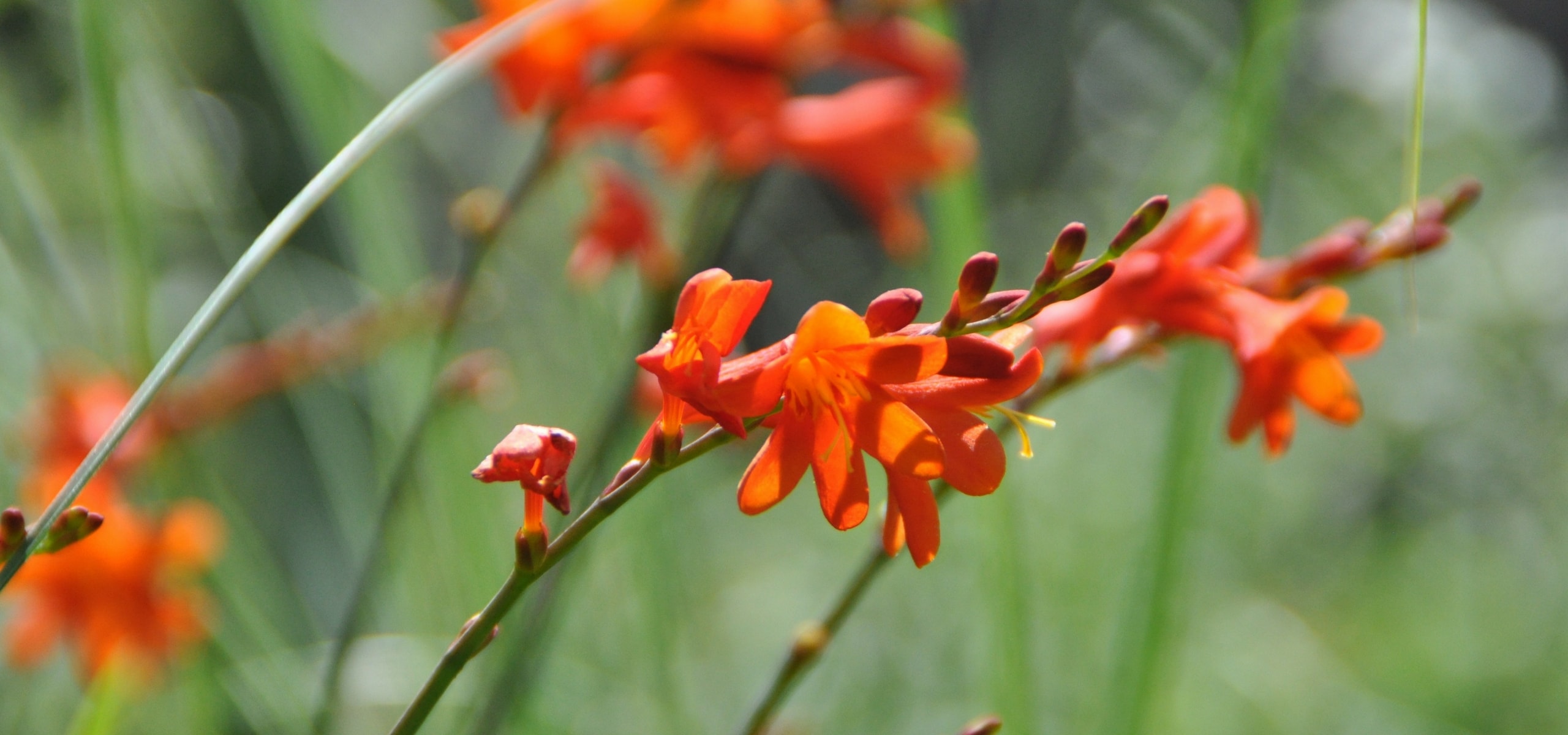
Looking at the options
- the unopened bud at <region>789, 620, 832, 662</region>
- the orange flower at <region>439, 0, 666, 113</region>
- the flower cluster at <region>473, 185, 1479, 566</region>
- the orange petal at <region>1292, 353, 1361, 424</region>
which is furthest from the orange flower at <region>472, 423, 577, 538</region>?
the orange flower at <region>439, 0, 666, 113</region>

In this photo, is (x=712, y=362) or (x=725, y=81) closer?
(x=712, y=362)

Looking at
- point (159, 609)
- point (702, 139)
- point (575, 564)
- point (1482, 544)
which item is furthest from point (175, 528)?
point (1482, 544)

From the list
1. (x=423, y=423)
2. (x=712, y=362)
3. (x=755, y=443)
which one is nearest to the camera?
(x=712, y=362)

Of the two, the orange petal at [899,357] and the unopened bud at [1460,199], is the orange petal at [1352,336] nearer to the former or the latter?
the unopened bud at [1460,199]

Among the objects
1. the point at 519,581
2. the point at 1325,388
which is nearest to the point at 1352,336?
the point at 1325,388

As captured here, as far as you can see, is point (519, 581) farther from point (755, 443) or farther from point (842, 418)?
point (755, 443)

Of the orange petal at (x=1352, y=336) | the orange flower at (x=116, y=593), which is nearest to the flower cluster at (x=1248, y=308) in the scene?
the orange petal at (x=1352, y=336)

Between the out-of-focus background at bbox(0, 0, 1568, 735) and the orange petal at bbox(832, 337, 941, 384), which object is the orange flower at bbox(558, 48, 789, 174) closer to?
the out-of-focus background at bbox(0, 0, 1568, 735)

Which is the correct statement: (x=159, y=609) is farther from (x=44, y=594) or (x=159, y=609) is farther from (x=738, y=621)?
(x=738, y=621)
